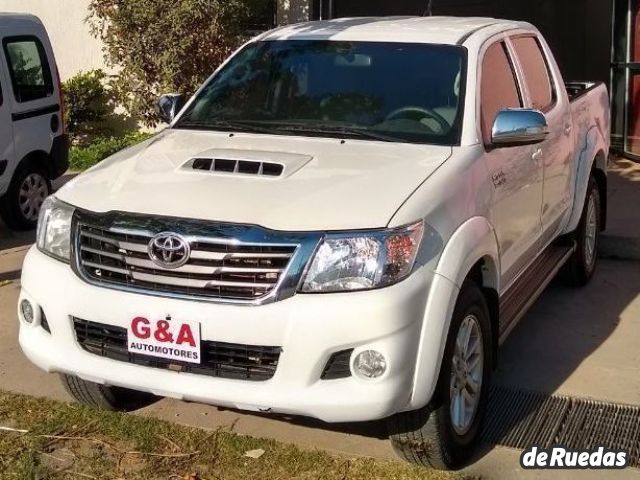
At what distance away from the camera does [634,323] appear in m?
5.76

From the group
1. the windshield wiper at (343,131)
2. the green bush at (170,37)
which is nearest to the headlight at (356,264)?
the windshield wiper at (343,131)

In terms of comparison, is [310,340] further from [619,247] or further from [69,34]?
[69,34]

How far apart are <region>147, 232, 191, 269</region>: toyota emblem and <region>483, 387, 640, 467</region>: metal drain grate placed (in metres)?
1.66

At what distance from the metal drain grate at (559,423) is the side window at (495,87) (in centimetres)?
129

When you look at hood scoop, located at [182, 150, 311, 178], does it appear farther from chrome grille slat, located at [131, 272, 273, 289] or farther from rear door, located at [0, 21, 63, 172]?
rear door, located at [0, 21, 63, 172]

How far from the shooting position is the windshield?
14.7 feet

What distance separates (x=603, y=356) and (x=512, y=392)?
793mm

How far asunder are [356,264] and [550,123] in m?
2.37

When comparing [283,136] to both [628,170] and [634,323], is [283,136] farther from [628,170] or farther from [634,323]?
[628,170]

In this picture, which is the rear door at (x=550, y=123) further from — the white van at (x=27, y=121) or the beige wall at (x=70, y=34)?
the beige wall at (x=70, y=34)

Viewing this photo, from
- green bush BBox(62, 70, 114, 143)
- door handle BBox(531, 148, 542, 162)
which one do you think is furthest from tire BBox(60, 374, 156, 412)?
green bush BBox(62, 70, 114, 143)

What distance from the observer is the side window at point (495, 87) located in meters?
4.57

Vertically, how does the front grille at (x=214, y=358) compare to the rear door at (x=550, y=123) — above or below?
below

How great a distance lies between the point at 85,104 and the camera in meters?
12.3
